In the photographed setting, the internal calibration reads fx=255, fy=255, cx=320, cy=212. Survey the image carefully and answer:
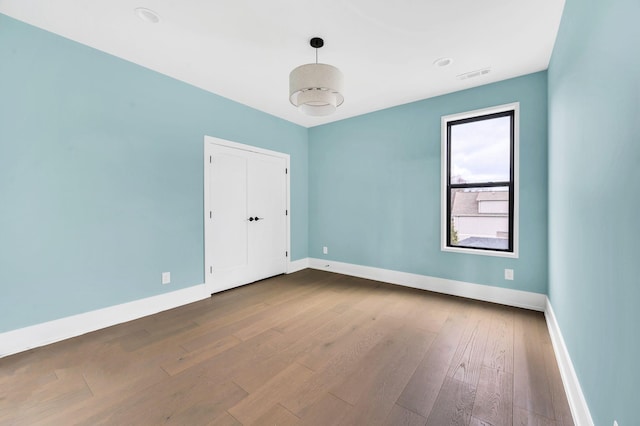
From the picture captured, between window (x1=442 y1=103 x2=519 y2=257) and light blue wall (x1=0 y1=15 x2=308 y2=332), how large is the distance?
11.1ft

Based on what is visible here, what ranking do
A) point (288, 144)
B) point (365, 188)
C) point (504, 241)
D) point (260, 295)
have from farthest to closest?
point (288, 144) → point (365, 188) → point (260, 295) → point (504, 241)

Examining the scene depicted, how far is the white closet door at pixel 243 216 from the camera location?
139 inches

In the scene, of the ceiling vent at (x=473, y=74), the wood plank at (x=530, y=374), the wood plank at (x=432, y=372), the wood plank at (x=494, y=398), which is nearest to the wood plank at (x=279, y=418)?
the wood plank at (x=432, y=372)

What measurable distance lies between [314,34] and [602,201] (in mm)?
2366

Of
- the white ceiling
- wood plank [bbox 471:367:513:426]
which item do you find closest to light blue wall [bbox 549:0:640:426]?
wood plank [bbox 471:367:513:426]


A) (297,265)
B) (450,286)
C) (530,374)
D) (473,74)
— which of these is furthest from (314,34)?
(297,265)

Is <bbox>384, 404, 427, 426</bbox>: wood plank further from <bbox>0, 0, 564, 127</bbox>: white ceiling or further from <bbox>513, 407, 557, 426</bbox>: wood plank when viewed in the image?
<bbox>0, 0, 564, 127</bbox>: white ceiling

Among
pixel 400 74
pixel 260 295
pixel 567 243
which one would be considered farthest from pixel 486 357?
pixel 400 74

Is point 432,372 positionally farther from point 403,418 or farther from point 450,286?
point 450,286

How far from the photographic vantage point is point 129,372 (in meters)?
1.90

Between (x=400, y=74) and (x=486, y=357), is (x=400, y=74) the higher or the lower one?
the higher one

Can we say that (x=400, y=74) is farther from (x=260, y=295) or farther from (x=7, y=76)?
(x=7, y=76)

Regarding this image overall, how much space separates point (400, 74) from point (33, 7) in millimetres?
3364

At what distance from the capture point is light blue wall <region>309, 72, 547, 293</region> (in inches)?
116
